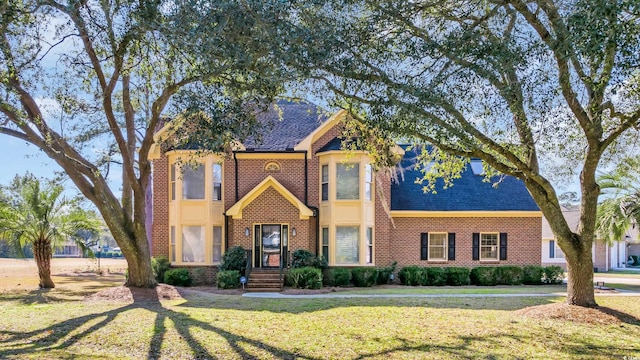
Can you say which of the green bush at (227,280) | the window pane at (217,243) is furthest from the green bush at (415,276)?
the window pane at (217,243)

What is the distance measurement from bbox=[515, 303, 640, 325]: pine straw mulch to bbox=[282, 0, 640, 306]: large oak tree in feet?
1.36

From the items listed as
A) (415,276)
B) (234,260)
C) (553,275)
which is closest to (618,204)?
(553,275)

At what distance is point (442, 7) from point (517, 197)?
565 inches

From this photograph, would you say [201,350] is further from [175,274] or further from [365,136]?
[175,274]

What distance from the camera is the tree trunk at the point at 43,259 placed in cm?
2072

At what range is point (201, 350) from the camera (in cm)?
932

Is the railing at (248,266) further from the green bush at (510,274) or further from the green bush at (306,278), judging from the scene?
the green bush at (510,274)

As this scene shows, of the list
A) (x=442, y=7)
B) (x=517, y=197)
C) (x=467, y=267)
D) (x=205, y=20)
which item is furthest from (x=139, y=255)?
(x=517, y=197)

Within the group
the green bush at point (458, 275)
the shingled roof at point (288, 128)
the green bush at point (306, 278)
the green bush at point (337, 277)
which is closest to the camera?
the green bush at point (306, 278)

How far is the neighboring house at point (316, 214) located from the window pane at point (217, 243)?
4 cm

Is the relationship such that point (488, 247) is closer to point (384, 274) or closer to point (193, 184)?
point (384, 274)

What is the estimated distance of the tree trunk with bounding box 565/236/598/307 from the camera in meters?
12.7

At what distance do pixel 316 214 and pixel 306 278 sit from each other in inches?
125

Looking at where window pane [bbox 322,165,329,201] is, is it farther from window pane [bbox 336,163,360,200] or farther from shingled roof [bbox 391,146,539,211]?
shingled roof [bbox 391,146,539,211]
